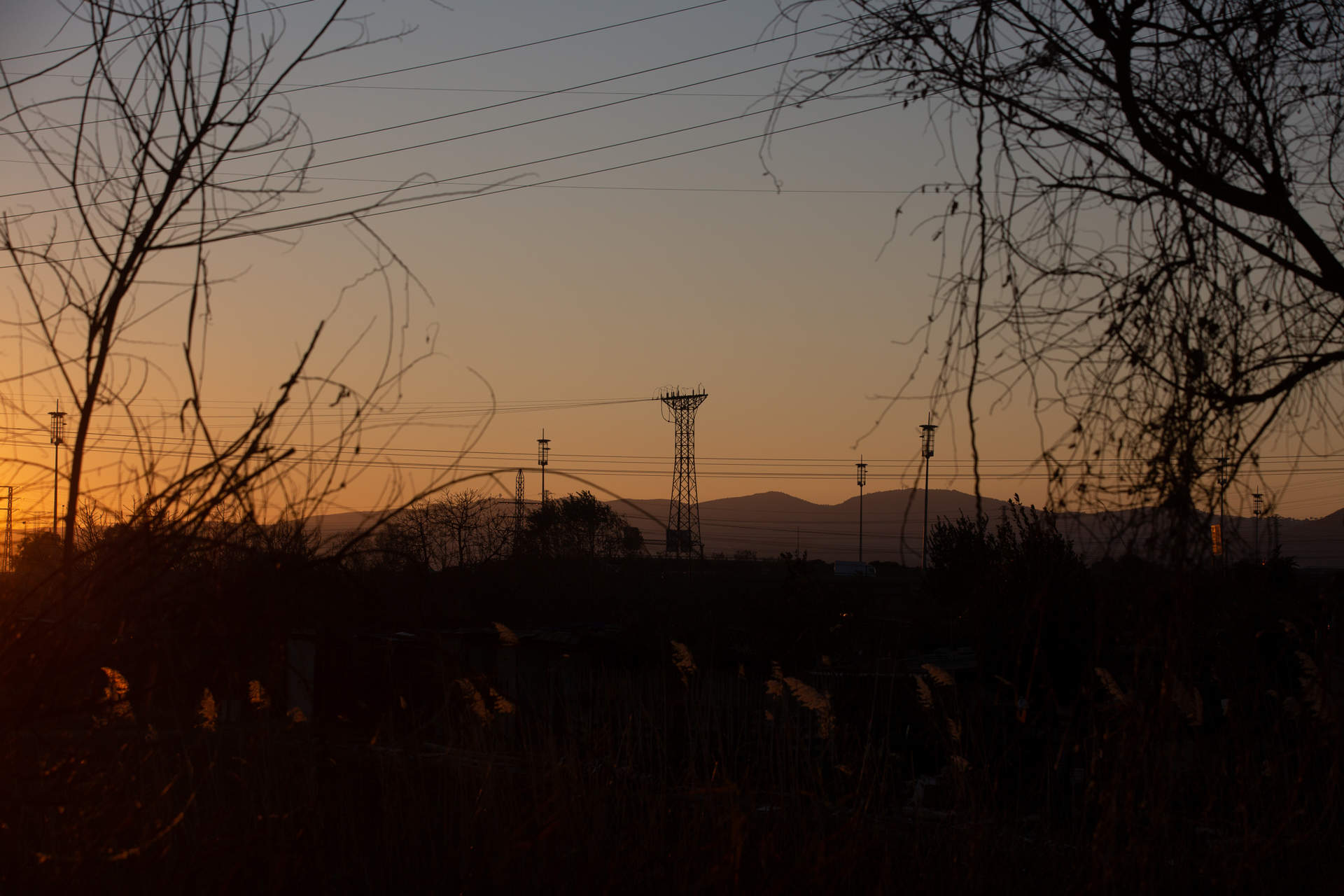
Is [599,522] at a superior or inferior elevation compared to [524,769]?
superior

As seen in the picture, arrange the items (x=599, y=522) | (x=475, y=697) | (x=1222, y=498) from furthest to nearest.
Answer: (x=599, y=522)
(x=475, y=697)
(x=1222, y=498)

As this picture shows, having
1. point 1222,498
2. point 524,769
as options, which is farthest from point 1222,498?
point 524,769

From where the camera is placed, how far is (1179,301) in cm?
265

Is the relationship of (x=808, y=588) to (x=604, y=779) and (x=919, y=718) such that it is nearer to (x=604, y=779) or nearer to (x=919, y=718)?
(x=919, y=718)

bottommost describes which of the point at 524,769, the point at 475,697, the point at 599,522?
the point at 524,769

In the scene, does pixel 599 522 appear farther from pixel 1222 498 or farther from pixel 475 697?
pixel 1222 498

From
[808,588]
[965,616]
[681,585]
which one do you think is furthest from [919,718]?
[681,585]

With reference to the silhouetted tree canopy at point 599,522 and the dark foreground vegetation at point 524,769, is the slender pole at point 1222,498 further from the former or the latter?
the silhouetted tree canopy at point 599,522

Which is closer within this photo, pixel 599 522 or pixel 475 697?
pixel 475 697

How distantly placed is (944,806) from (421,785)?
268 cm

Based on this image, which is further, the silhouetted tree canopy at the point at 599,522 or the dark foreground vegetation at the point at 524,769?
the silhouetted tree canopy at the point at 599,522

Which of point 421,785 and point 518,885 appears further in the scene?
point 421,785

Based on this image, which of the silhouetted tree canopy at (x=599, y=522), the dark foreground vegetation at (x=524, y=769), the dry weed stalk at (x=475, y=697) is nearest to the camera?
the dark foreground vegetation at (x=524, y=769)

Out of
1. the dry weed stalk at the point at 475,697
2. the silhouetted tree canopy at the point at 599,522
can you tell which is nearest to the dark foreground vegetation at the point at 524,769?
the dry weed stalk at the point at 475,697
